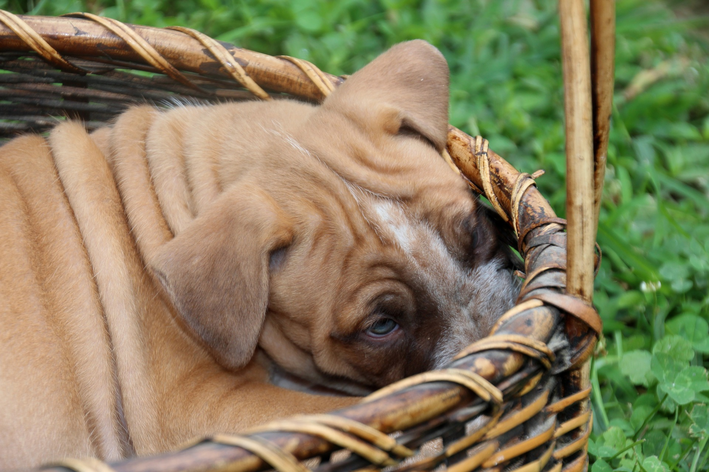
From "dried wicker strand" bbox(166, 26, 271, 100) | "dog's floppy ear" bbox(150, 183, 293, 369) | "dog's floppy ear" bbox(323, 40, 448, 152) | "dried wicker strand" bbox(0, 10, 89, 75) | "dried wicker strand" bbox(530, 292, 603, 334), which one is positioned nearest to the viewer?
"dried wicker strand" bbox(530, 292, 603, 334)

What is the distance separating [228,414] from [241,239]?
1.99 feet

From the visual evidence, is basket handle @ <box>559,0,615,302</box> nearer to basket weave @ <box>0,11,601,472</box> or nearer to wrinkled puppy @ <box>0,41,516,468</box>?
basket weave @ <box>0,11,601,472</box>

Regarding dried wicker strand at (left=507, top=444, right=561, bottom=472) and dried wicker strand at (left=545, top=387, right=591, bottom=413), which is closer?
dried wicker strand at (left=507, top=444, right=561, bottom=472)

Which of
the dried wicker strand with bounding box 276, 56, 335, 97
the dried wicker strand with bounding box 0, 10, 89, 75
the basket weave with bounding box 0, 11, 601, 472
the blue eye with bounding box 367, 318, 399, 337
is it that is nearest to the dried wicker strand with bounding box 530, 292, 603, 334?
the basket weave with bounding box 0, 11, 601, 472

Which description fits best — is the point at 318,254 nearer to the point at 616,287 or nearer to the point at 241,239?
the point at 241,239

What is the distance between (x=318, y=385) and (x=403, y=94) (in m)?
1.25

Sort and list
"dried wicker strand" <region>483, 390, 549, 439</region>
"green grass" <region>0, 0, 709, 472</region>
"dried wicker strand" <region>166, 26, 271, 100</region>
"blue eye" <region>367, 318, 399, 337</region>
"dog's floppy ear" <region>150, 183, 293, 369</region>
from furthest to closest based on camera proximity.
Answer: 1. "dried wicker strand" <region>166, 26, 271, 100</region>
2. "green grass" <region>0, 0, 709, 472</region>
3. "blue eye" <region>367, 318, 399, 337</region>
4. "dog's floppy ear" <region>150, 183, 293, 369</region>
5. "dried wicker strand" <region>483, 390, 549, 439</region>

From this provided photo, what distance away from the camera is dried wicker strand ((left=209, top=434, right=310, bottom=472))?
4.51 ft

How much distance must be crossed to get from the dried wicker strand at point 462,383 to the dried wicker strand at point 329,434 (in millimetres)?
131

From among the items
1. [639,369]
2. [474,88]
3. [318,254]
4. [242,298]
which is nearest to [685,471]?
[639,369]

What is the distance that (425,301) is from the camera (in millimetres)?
2424

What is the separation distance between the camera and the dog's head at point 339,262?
2.29 meters

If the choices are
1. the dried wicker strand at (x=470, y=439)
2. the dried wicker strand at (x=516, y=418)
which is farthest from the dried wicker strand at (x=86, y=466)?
the dried wicker strand at (x=516, y=418)

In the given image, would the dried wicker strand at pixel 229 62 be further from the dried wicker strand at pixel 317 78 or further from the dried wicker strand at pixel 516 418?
the dried wicker strand at pixel 516 418
